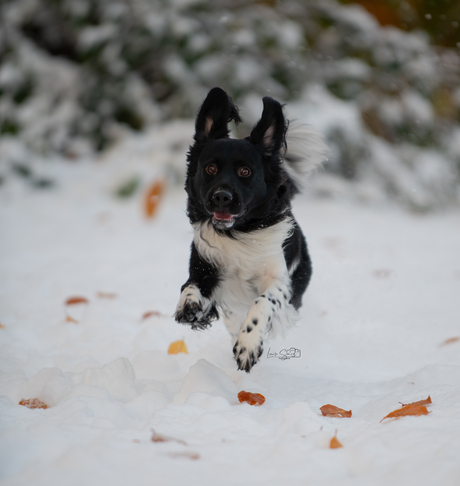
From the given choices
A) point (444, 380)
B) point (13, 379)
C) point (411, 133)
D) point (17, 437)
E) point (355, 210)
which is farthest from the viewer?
point (411, 133)

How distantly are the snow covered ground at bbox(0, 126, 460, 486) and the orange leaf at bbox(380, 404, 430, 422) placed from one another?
8cm

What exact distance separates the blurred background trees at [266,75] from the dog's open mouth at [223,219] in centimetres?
469

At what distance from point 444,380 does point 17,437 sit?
2.01m

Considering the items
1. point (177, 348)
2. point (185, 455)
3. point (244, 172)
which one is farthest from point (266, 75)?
point (185, 455)

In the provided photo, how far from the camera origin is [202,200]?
2.86 m

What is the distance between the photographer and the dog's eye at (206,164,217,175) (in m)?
2.84

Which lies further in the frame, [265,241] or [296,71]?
[296,71]

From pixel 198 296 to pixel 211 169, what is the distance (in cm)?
71

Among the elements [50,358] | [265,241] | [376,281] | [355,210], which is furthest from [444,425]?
[355,210]

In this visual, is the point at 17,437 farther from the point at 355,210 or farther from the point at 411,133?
the point at 411,133

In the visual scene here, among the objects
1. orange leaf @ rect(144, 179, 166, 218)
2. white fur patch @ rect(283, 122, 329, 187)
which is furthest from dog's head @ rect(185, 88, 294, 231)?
orange leaf @ rect(144, 179, 166, 218)

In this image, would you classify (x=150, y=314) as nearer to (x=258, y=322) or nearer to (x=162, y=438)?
(x=258, y=322)

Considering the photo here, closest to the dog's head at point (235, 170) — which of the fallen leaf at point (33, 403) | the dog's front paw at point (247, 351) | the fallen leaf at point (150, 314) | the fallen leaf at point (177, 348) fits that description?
the dog's front paw at point (247, 351)

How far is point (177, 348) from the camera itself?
3076mm
